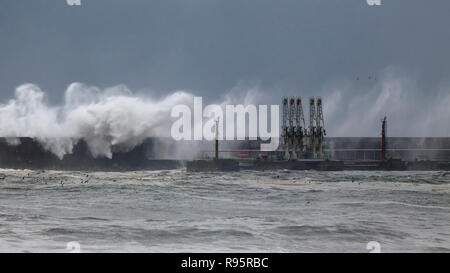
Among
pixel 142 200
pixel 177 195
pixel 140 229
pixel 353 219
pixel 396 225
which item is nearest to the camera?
pixel 140 229

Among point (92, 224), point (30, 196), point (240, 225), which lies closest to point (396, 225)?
point (240, 225)

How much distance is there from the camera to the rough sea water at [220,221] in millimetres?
26906

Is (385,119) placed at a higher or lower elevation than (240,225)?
higher

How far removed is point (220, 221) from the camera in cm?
3481

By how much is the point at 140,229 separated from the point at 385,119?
10835cm

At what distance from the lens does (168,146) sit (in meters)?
135

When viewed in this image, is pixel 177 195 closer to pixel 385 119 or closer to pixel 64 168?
pixel 64 168

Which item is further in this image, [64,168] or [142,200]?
[64,168]

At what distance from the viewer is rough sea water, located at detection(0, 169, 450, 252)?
26.9m

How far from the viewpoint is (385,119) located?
132125mm
